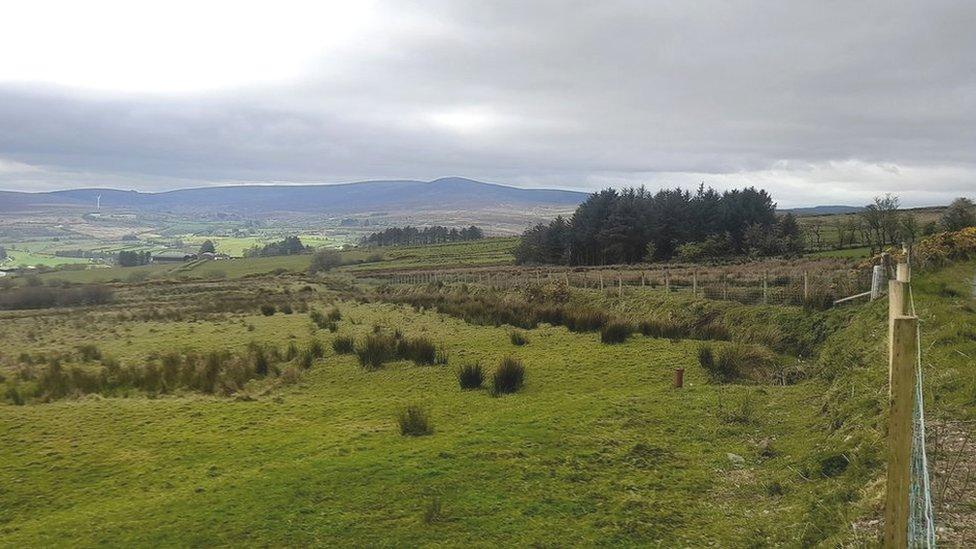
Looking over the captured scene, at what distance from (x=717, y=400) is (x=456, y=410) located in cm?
438

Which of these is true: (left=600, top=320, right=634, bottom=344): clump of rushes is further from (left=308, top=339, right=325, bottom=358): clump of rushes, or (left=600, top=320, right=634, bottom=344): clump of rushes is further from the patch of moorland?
(left=308, top=339, right=325, bottom=358): clump of rushes

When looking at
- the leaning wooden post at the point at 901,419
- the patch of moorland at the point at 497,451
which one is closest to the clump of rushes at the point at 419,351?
the patch of moorland at the point at 497,451

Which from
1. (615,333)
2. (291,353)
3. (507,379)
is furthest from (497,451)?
(615,333)

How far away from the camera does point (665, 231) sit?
62.5 meters

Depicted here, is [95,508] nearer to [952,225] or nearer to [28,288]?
[28,288]

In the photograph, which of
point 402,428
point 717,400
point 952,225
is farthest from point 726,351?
point 952,225

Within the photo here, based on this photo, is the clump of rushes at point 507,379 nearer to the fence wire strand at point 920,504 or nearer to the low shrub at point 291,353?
the low shrub at point 291,353

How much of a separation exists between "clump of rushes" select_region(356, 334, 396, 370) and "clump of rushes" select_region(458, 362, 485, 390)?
2.65 m

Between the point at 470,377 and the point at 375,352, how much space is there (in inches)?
127

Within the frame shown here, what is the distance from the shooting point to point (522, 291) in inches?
1141

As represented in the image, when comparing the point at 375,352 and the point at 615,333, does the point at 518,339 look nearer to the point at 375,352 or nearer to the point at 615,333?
the point at 615,333

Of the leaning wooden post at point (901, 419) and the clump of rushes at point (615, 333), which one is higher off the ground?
the leaning wooden post at point (901, 419)

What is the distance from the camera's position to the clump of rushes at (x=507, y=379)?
432 inches

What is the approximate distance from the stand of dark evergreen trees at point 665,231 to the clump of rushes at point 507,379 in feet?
158
